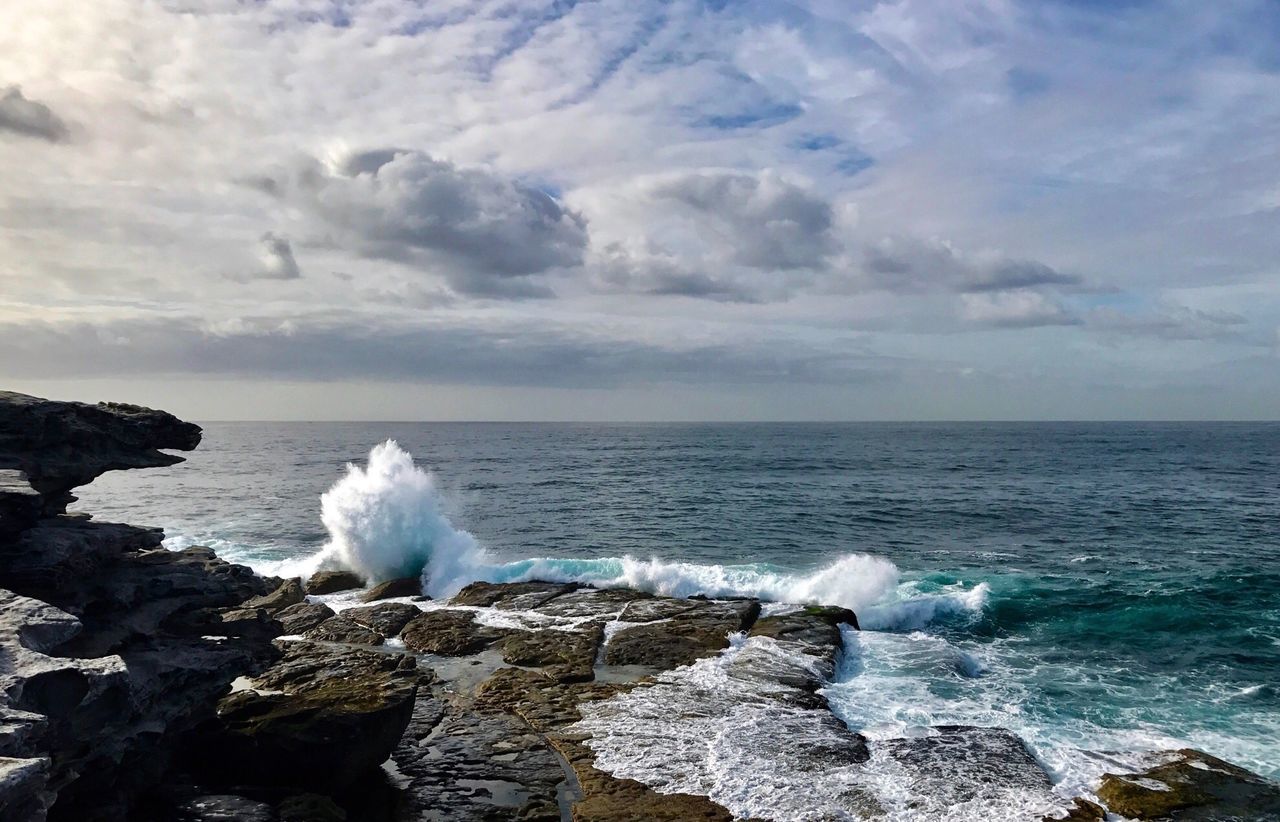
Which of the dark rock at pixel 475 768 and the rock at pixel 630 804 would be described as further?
the dark rock at pixel 475 768

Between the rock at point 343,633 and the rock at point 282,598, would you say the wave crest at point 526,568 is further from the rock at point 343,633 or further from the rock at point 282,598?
the rock at point 343,633

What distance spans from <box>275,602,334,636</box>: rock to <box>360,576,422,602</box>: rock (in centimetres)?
279

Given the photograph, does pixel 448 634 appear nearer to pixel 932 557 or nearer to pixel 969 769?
pixel 969 769

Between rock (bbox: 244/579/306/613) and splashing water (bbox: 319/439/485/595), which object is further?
splashing water (bbox: 319/439/485/595)

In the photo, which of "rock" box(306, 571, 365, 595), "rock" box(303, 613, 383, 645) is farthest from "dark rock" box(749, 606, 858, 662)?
"rock" box(306, 571, 365, 595)

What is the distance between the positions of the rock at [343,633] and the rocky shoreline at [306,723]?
141 inches

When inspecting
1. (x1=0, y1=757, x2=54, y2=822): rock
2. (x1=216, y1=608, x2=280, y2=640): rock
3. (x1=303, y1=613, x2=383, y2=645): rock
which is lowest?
(x1=303, y1=613, x2=383, y2=645): rock

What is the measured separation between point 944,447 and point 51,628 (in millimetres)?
133663

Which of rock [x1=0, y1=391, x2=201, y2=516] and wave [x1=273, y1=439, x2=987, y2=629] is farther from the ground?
rock [x1=0, y1=391, x2=201, y2=516]

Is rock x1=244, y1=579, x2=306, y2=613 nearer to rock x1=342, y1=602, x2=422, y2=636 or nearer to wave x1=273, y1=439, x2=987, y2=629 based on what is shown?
rock x1=342, y1=602, x2=422, y2=636

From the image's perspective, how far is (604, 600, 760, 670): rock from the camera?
78.3ft

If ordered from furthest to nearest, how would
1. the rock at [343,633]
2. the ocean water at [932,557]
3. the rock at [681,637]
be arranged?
the rock at [343,633]
the rock at [681,637]
the ocean water at [932,557]

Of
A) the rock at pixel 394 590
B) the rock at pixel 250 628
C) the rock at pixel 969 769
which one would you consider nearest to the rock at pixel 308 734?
the rock at pixel 250 628

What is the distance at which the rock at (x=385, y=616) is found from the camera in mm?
27319
